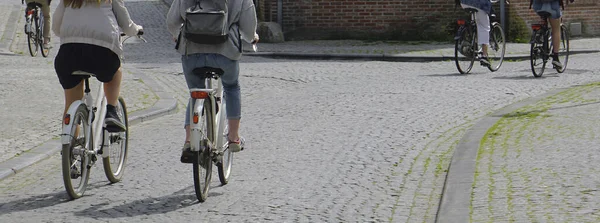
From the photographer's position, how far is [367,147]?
9516 millimetres

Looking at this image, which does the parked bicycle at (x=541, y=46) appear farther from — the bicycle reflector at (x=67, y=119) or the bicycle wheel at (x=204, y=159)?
the bicycle reflector at (x=67, y=119)

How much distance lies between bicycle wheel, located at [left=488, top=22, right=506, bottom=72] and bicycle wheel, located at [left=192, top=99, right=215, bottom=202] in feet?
31.6

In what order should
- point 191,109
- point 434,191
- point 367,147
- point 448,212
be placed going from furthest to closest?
point 367,147 → point 434,191 → point 191,109 → point 448,212

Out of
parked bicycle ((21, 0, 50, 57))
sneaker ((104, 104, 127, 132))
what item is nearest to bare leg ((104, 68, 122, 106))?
sneaker ((104, 104, 127, 132))

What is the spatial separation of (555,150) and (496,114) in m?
2.90

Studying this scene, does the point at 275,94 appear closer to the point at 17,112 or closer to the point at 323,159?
the point at 17,112

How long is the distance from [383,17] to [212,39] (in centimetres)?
1592

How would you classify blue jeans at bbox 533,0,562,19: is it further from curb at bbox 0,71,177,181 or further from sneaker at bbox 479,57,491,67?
curb at bbox 0,71,177,181

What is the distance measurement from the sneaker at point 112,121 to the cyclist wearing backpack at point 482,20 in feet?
29.5

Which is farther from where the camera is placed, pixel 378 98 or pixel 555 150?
pixel 378 98

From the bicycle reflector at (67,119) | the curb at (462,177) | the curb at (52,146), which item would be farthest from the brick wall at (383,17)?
the bicycle reflector at (67,119)

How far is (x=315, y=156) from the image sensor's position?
910cm

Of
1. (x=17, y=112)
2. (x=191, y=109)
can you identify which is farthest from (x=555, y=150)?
(x=17, y=112)

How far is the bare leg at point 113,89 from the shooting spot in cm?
777
